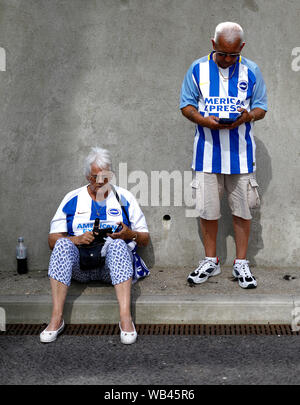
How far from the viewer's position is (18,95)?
5258 millimetres

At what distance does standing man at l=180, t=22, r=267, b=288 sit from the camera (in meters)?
4.54

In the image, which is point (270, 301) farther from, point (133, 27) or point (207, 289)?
→ point (133, 27)

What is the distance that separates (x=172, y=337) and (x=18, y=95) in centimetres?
249

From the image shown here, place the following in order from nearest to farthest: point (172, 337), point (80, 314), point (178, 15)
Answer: point (172, 337), point (80, 314), point (178, 15)

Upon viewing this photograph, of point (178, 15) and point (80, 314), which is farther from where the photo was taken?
point (178, 15)

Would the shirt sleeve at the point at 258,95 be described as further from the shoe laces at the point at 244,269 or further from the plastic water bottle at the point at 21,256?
the plastic water bottle at the point at 21,256

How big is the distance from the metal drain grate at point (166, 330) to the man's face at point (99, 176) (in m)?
1.04

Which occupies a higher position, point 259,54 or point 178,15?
point 178,15

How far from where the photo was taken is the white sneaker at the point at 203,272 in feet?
16.0

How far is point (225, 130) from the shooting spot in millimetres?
4699

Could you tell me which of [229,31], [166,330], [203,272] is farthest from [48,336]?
[229,31]

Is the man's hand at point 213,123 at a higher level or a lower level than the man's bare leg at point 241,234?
higher

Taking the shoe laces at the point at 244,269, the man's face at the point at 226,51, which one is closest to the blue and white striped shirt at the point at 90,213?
the shoe laces at the point at 244,269

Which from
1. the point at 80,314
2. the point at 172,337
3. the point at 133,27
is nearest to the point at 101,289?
the point at 80,314
